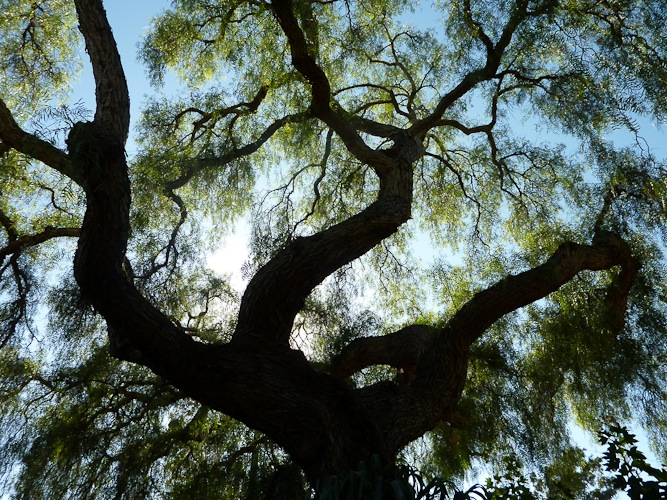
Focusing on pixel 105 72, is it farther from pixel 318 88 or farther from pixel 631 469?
pixel 631 469

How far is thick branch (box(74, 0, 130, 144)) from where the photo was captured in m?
3.05

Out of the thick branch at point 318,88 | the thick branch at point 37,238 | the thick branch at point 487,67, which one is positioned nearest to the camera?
the thick branch at point 318,88

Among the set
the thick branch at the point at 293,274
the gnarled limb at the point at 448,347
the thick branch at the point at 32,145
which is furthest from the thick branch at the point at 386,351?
the thick branch at the point at 32,145

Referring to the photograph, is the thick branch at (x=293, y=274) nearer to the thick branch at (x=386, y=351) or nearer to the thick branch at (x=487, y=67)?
the thick branch at (x=386, y=351)

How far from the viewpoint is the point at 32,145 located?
3111 mm

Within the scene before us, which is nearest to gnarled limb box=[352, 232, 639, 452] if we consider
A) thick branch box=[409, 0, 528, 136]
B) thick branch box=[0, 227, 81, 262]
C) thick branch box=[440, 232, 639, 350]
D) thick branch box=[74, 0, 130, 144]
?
thick branch box=[440, 232, 639, 350]

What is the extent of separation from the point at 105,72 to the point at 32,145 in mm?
580

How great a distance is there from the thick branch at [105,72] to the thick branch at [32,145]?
301 millimetres

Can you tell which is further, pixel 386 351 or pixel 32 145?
pixel 386 351

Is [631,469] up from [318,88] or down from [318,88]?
down

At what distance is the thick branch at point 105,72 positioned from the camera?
10.0 feet

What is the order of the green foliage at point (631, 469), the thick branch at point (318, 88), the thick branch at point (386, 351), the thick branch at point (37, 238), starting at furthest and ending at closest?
the thick branch at point (37, 238), the thick branch at point (386, 351), the thick branch at point (318, 88), the green foliage at point (631, 469)

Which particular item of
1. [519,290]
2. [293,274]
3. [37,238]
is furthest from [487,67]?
[37,238]

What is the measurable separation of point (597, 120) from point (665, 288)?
1587 millimetres
